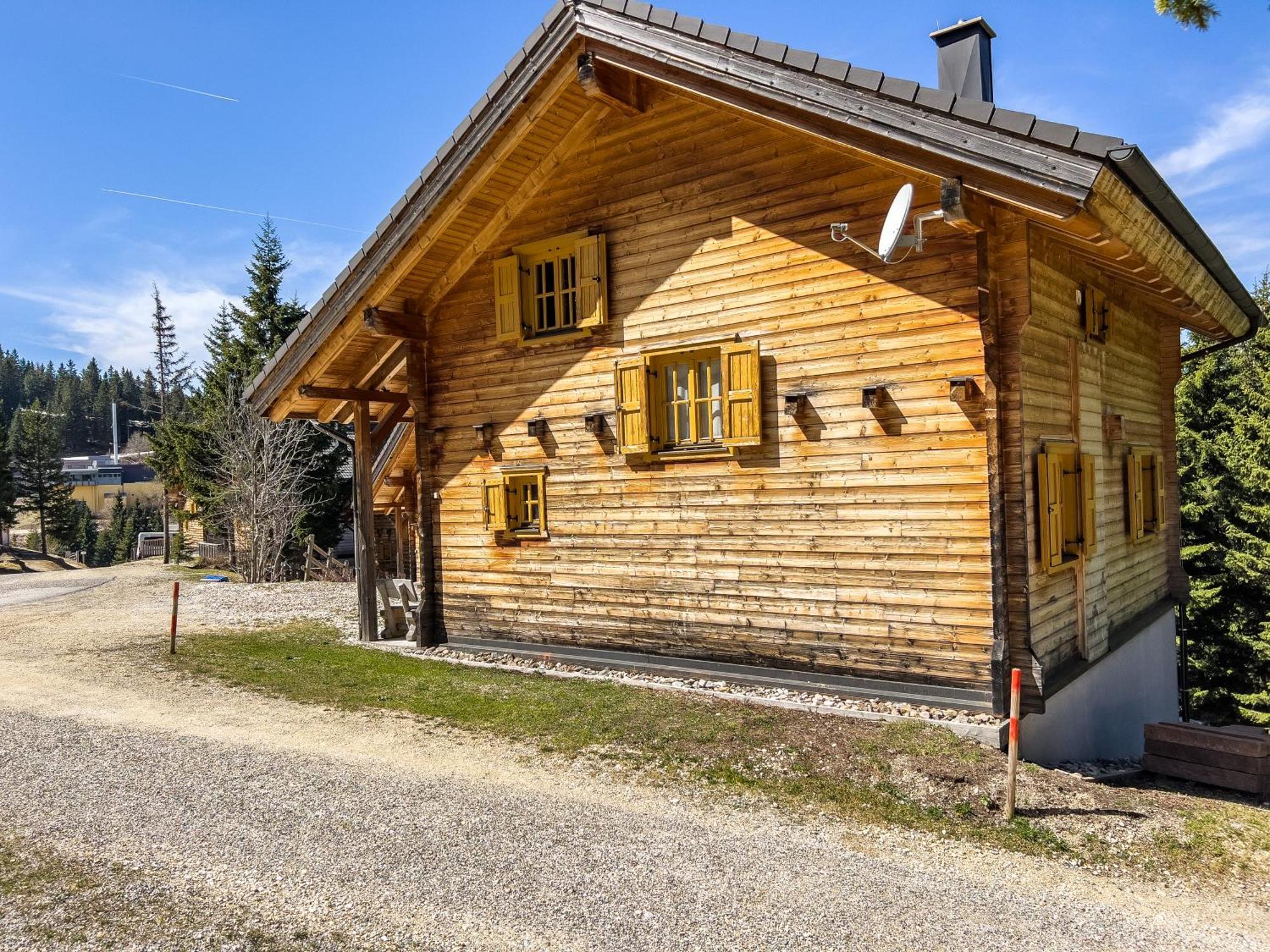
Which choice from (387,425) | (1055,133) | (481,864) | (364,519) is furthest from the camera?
(387,425)

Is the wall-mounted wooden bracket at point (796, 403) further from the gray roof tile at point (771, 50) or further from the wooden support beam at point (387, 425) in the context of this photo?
the wooden support beam at point (387, 425)

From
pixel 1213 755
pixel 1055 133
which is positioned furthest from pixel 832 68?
pixel 1213 755

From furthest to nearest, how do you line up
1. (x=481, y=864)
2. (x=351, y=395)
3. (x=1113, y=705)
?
(x=351, y=395) → (x=1113, y=705) → (x=481, y=864)

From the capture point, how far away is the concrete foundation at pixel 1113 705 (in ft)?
28.6

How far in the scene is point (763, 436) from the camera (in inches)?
370

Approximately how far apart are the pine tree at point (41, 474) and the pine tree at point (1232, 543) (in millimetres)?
57312

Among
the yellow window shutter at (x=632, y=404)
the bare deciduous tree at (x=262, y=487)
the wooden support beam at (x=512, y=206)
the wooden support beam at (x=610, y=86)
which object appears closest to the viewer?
the wooden support beam at (x=610, y=86)

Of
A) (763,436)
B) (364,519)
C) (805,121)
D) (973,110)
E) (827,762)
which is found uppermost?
(805,121)

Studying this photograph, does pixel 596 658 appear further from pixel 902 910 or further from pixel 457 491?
pixel 902 910

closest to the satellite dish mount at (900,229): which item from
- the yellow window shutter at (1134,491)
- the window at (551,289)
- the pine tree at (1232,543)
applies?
the window at (551,289)

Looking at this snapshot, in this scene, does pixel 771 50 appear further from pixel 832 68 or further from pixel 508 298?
pixel 508 298

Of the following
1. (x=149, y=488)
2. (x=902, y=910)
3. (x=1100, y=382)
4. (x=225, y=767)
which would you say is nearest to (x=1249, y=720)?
(x=1100, y=382)

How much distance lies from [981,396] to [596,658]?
5598 millimetres

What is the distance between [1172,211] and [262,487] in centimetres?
2440
